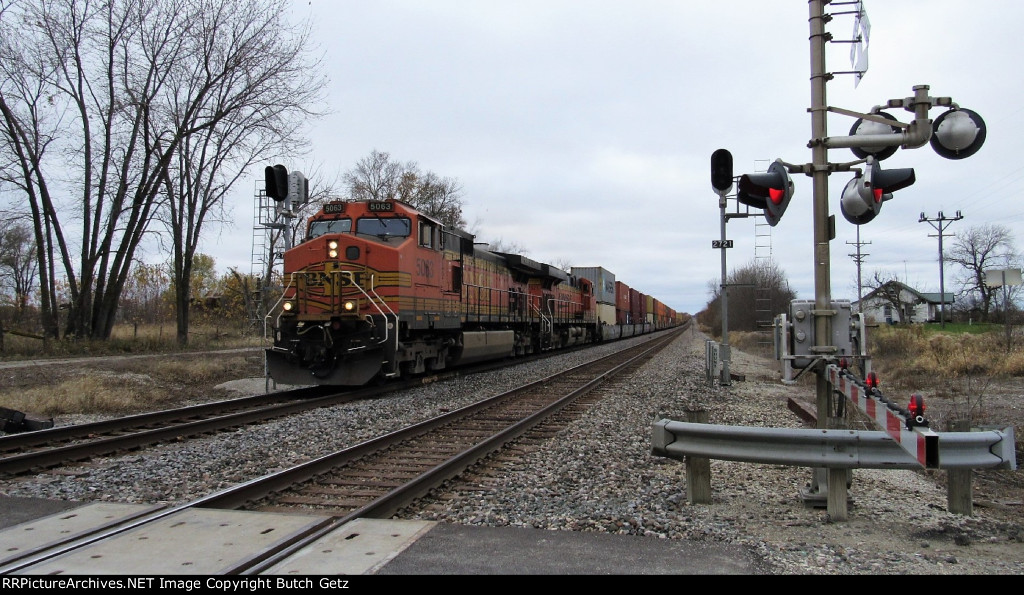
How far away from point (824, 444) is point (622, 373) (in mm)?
12850

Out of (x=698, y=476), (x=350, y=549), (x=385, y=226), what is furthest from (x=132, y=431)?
(x=698, y=476)

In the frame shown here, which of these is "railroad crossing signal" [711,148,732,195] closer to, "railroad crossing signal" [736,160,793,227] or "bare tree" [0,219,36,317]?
"railroad crossing signal" [736,160,793,227]

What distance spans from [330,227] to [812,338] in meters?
9.91

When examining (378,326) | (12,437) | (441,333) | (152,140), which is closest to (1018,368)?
(441,333)

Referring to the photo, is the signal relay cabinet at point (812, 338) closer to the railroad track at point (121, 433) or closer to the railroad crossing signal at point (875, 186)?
the railroad crossing signal at point (875, 186)

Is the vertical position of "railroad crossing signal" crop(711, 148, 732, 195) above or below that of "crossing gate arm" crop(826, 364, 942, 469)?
above

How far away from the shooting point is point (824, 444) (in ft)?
14.1

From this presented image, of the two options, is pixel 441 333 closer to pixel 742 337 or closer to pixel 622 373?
pixel 622 373

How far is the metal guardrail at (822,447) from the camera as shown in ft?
13.0

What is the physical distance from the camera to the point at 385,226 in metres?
12.9

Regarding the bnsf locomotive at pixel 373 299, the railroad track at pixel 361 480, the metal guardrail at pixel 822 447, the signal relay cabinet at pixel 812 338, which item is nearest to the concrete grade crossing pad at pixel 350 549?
the railroad track at pixel 361 480

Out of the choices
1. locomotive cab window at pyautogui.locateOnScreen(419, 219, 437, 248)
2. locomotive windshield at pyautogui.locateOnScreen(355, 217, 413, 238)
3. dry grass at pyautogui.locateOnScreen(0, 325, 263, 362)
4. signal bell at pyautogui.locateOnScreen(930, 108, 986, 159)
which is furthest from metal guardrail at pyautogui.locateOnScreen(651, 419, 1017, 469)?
dry grass at pyautogui.locateOnScreen(0, 325, 263, 362)

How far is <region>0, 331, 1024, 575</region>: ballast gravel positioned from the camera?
155 inches

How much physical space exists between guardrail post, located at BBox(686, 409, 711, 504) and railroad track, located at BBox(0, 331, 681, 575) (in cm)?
209
